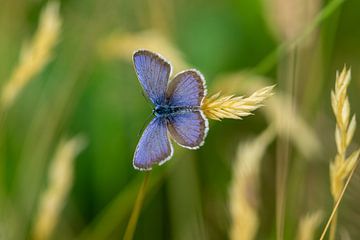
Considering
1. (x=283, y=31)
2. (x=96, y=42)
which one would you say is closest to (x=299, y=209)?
(x=283, y=31)

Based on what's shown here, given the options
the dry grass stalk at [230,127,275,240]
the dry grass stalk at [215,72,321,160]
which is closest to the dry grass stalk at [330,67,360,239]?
the dry grass stalk at [230,127,275,240]

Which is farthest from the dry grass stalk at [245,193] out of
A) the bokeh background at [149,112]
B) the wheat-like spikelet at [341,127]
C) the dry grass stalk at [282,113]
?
the dry grass stalk at [282,113]

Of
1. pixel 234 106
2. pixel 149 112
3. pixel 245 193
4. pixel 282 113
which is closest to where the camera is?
pixel 234 106

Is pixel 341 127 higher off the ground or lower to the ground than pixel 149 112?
lower

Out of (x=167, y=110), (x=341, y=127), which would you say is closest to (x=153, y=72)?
(x=167, y=110)

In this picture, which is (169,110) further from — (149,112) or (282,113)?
(149,112)

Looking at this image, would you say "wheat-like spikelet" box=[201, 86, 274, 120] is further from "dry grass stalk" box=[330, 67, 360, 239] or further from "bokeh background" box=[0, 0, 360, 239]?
"bokeh background" box=[0, 0, 360, 239]

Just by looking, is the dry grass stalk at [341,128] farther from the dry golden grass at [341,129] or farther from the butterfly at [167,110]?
the butterfly at [167,110]
